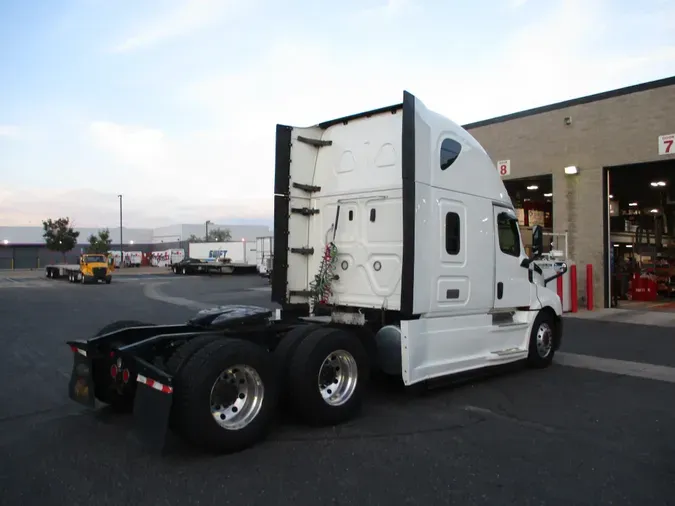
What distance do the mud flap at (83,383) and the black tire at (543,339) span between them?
229 inches

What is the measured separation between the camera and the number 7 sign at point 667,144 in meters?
15.2

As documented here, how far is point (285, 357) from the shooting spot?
5266mm

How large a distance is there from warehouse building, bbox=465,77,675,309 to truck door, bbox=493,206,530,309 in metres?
9.62

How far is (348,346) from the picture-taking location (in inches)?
216

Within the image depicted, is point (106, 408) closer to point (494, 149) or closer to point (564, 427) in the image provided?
point (564, 427)

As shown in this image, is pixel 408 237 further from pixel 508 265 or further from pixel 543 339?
pixel 543 339

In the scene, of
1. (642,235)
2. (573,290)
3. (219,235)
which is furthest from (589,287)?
(219,235)

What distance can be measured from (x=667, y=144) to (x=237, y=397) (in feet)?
50.0

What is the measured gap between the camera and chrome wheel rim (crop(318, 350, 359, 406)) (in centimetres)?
547

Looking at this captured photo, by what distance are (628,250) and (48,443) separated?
24.7 meters

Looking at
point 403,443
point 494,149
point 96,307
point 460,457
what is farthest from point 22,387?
point 494,149

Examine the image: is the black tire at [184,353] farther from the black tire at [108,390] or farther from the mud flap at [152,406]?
the black tire at [108,390]

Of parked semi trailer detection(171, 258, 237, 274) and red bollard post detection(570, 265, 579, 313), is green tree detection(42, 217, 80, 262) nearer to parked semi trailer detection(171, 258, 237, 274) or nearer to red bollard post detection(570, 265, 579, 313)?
parked semi trailer detection(171, 258, 237, 274)

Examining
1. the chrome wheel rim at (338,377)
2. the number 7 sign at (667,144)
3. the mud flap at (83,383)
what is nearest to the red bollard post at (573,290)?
the number 7 sign at (667,144)
